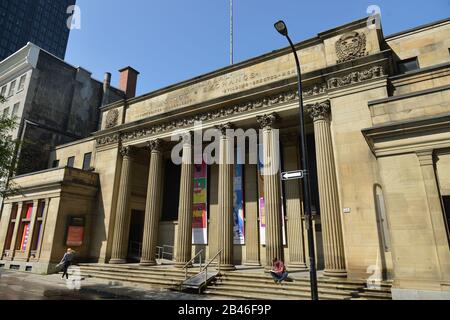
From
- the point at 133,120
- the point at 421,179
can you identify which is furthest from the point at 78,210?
the point at 421,179

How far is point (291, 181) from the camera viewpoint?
21.1 m

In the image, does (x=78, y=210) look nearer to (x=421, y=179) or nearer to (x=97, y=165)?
(x=97, y=165)

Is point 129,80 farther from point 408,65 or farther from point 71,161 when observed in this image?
point 408,65

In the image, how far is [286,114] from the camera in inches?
739

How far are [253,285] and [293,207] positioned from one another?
24.0 feet

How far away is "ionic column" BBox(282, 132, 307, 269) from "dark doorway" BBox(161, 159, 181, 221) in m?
10.1

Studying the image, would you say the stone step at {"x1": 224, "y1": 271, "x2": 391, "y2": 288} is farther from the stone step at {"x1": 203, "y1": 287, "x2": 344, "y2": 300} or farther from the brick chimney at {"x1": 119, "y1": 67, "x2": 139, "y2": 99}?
the brick chimney at {"x1": 119, "y1": 67, "x2": 139, "y2": 99}

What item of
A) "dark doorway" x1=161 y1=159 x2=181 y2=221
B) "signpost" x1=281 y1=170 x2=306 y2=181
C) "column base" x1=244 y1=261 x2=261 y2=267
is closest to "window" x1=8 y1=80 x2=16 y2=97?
"dark doorway" x1=161 y1=159 x2=181 y2=221

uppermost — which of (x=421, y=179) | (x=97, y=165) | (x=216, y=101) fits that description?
(x=216, y=101)

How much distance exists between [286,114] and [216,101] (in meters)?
4.78

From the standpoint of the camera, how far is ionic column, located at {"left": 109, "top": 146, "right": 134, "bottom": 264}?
22812mm

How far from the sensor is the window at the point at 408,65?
17.6 metres

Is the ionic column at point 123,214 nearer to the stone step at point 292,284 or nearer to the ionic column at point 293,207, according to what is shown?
the stone step at point 292,284
